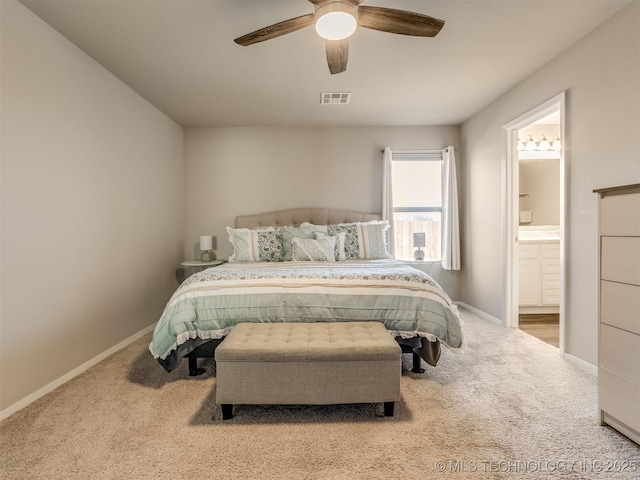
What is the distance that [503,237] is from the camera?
3.71 meters

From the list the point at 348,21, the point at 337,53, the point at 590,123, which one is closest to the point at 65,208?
the point at 337,53

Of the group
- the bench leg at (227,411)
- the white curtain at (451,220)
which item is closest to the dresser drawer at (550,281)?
the white curtain at (451,220)

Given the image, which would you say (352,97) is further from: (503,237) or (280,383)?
(280,383)

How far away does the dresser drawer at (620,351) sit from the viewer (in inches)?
63.9

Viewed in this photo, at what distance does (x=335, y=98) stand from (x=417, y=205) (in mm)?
1998

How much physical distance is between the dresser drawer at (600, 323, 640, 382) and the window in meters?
3.07

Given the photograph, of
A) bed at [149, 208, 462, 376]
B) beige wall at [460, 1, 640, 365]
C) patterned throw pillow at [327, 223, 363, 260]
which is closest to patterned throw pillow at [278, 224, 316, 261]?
patterned throw pillow at [327, 223, 363, 260]

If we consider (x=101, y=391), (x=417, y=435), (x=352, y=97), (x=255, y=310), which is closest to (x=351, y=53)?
(x=352, y=97)

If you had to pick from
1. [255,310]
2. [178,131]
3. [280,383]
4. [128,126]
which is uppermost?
[178,131]

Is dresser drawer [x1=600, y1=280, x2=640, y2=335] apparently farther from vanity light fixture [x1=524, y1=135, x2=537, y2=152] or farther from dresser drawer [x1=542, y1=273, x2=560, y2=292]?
vanity light fixture [x1=524, y1=135, x2=537, y2=152]

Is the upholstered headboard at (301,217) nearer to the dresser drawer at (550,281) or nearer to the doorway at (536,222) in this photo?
the doorway at (536,222)

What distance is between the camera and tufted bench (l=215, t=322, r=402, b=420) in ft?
6.09

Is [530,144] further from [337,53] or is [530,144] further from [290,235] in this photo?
[337,53]

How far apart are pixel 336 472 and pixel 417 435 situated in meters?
0.52
